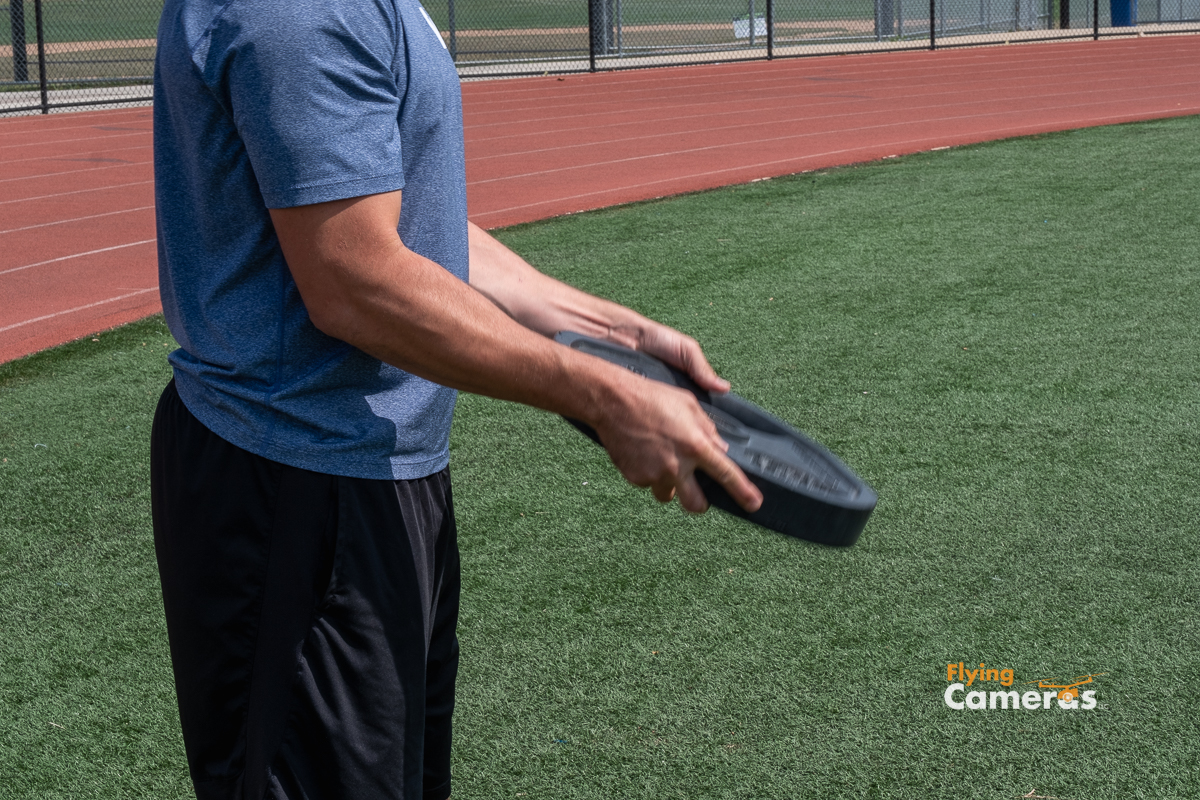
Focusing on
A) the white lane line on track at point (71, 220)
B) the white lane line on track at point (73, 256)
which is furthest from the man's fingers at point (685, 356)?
the white lane line on track at point (71, 220)

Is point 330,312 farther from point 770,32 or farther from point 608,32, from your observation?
point 770,32

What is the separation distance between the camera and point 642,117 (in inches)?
515

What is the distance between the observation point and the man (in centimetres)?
121

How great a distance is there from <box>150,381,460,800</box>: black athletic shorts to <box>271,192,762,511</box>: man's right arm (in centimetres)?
23

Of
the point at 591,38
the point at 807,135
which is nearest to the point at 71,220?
the point at 807,135

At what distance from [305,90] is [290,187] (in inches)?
3.8

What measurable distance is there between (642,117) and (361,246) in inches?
482

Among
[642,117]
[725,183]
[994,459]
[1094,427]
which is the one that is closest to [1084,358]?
[1094,427]

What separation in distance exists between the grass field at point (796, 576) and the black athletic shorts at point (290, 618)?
999 millimetres

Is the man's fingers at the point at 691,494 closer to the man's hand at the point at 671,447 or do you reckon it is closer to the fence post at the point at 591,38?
the man's hand at the point at 671,447

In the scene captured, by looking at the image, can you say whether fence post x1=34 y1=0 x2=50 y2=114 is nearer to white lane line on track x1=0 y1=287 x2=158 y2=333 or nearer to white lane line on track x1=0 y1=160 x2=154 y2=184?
white lane line on track x1=0 y1=160 x2=154 y2=184

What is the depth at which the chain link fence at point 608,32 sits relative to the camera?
16391 millimetres

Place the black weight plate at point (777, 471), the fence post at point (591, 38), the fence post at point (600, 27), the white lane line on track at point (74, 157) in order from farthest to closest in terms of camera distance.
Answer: the fence post at point (600, 27)
the fence post at point (591, 38)
the white lane line on track at point (74, 157)
the black weight plate at point (777, 471)

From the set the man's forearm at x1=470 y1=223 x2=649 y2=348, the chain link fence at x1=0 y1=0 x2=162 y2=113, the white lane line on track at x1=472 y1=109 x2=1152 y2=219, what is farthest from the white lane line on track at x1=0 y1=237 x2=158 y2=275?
the man's forearm at x1=470 y1=223 x2=649 y2=348
